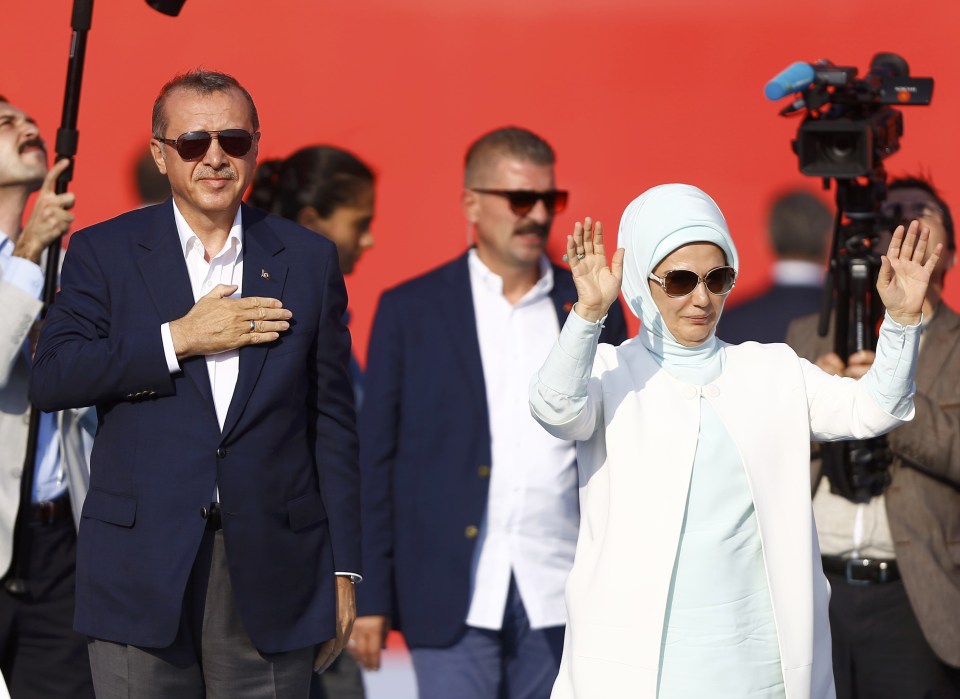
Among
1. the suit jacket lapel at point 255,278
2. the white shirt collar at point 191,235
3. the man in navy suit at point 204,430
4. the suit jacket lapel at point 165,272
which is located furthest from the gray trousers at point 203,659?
the white shirt collar at point 191,235

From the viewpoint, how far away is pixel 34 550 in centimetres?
390

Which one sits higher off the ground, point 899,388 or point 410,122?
point 410,122

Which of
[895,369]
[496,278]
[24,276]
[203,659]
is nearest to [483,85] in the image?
[496,278]

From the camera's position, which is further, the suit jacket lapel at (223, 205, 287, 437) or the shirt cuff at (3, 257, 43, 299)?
the shirt cuff at (3, 257, 43, 299)

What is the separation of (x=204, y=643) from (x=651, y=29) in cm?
312

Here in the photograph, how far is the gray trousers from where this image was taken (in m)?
2.98

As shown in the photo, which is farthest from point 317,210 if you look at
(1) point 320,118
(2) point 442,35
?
(2) point 442,35

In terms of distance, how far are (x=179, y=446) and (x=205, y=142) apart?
62cm

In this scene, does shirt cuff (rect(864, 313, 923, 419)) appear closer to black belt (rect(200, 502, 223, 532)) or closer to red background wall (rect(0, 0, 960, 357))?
black belt (rect(200, 502, 223, 532))

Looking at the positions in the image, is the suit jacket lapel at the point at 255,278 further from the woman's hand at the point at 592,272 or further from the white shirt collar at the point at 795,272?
the white shirt collar at the point at 795,272

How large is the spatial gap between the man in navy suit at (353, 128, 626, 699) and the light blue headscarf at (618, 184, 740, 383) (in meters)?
1.07

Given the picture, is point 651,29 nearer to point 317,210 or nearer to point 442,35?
point 442,35

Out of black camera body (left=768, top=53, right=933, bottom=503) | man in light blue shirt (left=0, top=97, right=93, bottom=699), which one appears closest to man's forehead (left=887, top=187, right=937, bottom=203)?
black camera body (left=768, top=53, right=933, bottom=503)

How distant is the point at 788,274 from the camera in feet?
17.7
